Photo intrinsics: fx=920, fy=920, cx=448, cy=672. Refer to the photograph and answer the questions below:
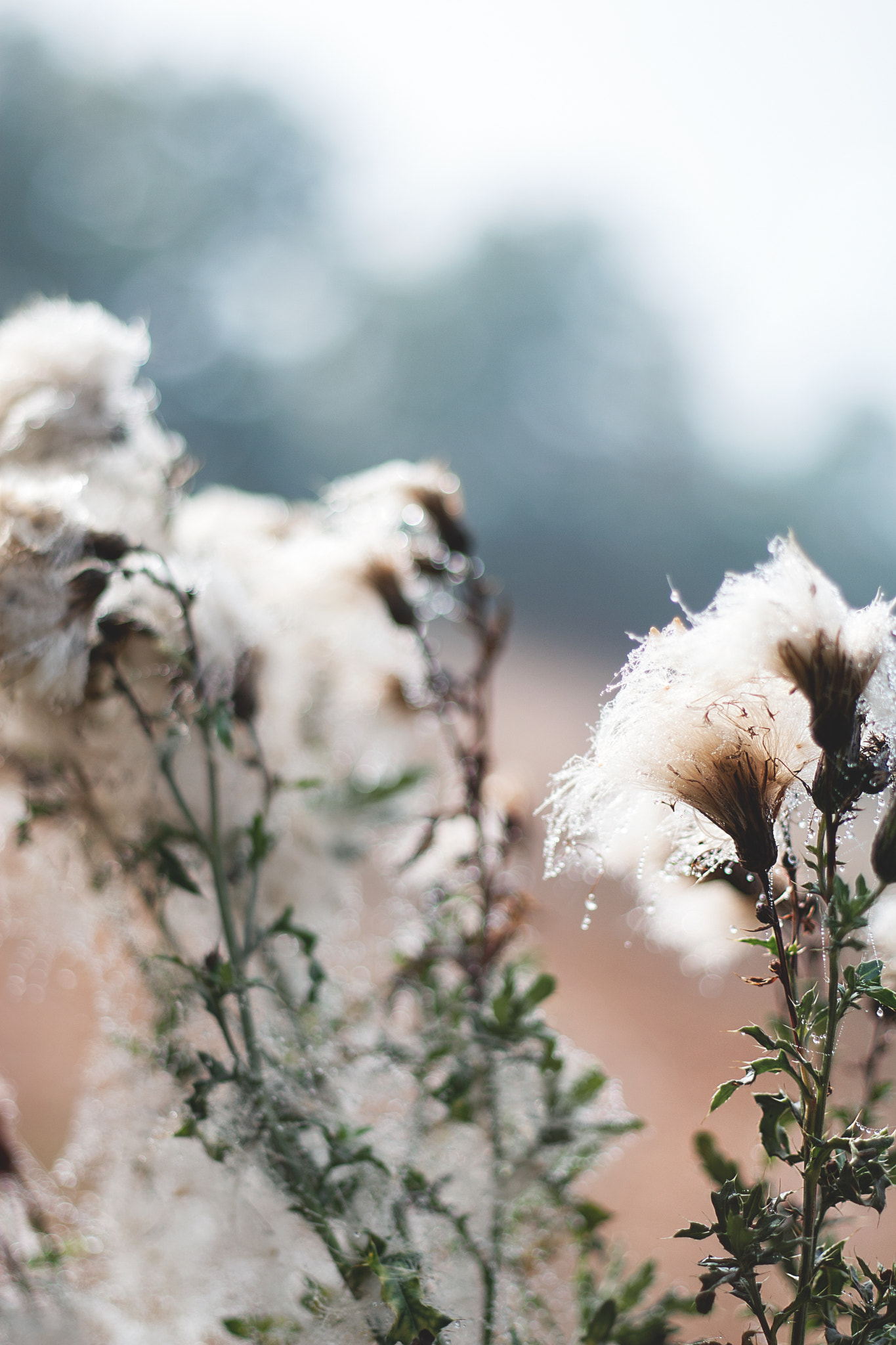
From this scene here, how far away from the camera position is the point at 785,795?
1.13 feet

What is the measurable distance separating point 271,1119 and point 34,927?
321mm

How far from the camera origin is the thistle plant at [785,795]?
12.2 inches

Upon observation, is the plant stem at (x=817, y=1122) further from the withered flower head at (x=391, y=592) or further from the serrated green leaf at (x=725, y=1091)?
the withered flower head at (x=391, y=592)

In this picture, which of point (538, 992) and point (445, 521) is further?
point (445, 521)

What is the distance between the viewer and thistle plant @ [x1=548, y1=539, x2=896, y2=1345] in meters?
0.31

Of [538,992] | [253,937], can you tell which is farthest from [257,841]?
[538,992]

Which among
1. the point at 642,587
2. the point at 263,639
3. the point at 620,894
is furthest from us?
the point at 642,587

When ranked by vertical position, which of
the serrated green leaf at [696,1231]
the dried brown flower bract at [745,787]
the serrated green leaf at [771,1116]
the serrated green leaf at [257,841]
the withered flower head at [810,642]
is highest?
the serrated green leaf at [257,841]

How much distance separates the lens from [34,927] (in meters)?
0.69

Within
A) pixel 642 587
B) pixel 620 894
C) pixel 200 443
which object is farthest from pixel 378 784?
pixel 200 443

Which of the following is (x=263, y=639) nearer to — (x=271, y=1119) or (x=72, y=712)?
(x=72, y=712)

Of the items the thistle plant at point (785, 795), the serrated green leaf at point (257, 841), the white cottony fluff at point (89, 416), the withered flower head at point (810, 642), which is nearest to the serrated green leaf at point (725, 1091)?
the thistle plant at point (785, 795)

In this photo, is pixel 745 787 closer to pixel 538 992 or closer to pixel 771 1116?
pixel 771 1116

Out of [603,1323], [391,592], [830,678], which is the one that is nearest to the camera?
[830,678]
